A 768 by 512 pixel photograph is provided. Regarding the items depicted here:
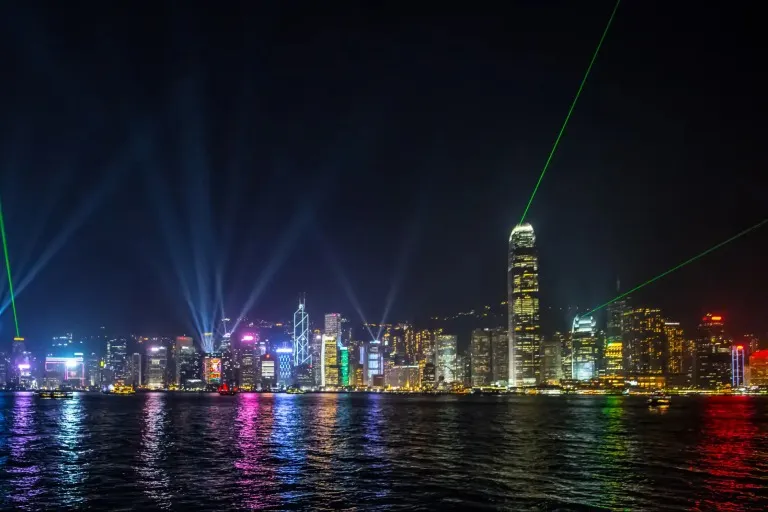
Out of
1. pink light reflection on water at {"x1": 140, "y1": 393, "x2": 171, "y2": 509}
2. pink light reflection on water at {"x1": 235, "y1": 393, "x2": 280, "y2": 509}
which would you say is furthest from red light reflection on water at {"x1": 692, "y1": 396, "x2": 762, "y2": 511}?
Answer: pink light reflection on water at {"x1": 140, "y1": 393, "x2": 171, "y2": 509}

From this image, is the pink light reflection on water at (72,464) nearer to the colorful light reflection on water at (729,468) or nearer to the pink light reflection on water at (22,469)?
the pink light reflection on water at (22,469)

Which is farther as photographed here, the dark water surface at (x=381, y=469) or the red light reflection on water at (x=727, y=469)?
the red light reflection on water at (x=727, y=469)

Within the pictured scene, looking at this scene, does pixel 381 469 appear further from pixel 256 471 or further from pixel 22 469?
pixel 22 469

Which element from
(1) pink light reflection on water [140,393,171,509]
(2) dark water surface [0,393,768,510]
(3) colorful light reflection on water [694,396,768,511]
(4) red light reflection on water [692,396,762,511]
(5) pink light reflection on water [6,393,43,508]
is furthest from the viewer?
(5) pink light reflection on water [6,393,43,508]

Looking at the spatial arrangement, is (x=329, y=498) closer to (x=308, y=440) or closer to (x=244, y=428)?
(x=308, y=440)

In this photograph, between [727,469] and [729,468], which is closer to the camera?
[727,469]

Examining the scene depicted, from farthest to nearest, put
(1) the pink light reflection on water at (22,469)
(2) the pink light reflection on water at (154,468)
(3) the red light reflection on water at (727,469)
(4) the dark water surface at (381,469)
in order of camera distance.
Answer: (1) the pink light reflection on water at (22,469)
(2) the pink light reflection on water at (154,468)
(3) the red light reflection on water at (727,469)
(4) the dark water surface at (381,469)

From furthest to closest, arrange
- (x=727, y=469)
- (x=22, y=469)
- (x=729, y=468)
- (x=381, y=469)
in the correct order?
(x=729, y=468) → (x=727, y=469) → (x=381, y=469) → (x=22, y=469)

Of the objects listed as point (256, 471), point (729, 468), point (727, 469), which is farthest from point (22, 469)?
point (729, 468)

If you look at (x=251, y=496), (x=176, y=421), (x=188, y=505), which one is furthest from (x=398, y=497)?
(x=176, y=421)

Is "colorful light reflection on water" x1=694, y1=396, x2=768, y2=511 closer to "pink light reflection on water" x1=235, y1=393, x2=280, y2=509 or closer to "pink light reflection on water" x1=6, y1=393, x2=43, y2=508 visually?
"pink light reflection on water" x1=235, y1=393, x2=280, y2=509

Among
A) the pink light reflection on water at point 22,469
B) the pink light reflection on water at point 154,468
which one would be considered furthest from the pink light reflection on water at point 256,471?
the pink light reflection on water at point 22,469

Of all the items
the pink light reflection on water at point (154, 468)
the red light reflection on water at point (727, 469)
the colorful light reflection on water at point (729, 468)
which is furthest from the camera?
the pink light reflection on water at point (154, 468)
